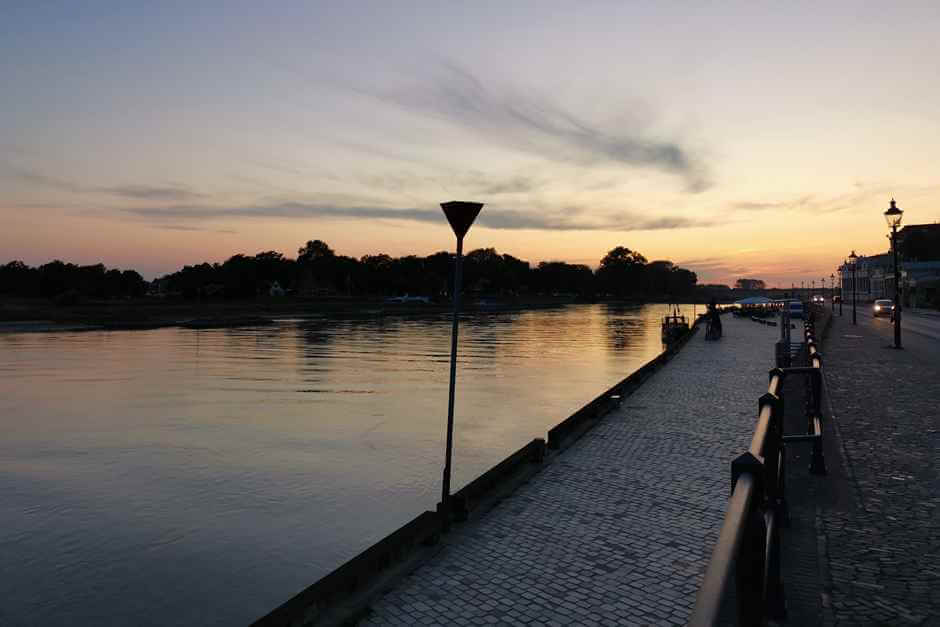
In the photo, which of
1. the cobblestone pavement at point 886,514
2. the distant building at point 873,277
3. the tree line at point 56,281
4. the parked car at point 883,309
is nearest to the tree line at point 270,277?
the tree line at point 56,281

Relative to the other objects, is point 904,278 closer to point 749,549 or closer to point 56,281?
point 749,549

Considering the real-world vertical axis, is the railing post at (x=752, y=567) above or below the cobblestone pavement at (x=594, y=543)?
above

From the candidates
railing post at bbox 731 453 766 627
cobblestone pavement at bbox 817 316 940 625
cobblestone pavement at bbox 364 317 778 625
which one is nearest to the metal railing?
railing post at bbox 731 453 766 627

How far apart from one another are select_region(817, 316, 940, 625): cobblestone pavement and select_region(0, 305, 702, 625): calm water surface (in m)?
6.07

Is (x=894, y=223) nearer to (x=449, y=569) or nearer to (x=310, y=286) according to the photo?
(x=449, y=569)

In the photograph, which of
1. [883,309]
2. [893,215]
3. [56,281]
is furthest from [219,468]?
[56,281]

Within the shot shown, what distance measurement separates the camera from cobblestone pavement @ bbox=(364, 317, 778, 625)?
5855mm

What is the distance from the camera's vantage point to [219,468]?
13086 millimetres

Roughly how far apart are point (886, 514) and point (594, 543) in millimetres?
3519

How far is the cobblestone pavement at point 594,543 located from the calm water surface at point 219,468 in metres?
2.28

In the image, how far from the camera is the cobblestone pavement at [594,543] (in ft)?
19.2

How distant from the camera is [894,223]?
2653 centimetres

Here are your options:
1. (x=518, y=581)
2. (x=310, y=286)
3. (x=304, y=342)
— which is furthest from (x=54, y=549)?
(x=310, y=286)

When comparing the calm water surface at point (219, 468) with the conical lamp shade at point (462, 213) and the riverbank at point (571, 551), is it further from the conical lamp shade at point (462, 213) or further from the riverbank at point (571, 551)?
the conical lamp shade at point (462, 213)
